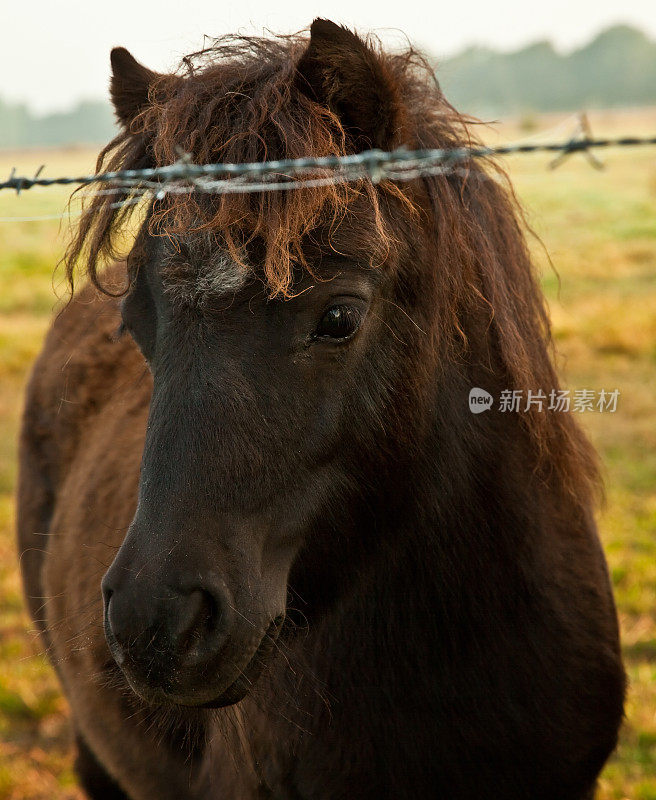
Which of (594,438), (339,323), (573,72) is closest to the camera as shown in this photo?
(339,323)

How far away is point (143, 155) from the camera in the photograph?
91.7 inches

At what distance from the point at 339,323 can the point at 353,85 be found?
23.8 inches

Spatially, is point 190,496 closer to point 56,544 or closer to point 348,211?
point 348,211

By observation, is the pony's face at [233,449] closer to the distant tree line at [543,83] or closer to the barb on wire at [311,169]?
the barb on wire at [311,169]

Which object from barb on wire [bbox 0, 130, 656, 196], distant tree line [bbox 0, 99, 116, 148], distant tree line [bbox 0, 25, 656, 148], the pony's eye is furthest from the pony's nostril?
distant tree line [bbox 0, 99, 116, 148]

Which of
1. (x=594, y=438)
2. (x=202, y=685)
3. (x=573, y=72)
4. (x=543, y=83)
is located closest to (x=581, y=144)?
(x=202, y=685)

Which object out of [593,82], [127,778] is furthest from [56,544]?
[593,82]

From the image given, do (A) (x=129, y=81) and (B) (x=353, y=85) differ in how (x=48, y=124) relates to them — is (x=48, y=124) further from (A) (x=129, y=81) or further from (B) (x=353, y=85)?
(B) (x=353, y=85)

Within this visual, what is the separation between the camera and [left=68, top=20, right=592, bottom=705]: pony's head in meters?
1.85

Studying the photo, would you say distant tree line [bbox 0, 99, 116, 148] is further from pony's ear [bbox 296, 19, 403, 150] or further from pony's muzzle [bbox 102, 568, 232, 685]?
pony's muzzle [bbox 102, 568, 232, 685]

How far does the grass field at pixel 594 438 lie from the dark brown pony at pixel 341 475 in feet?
1.51

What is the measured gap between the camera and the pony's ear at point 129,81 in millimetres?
2443

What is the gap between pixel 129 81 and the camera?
246 centimetres

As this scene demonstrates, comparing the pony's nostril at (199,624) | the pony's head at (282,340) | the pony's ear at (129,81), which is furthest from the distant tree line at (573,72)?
the pony's nostril at (199,624)
